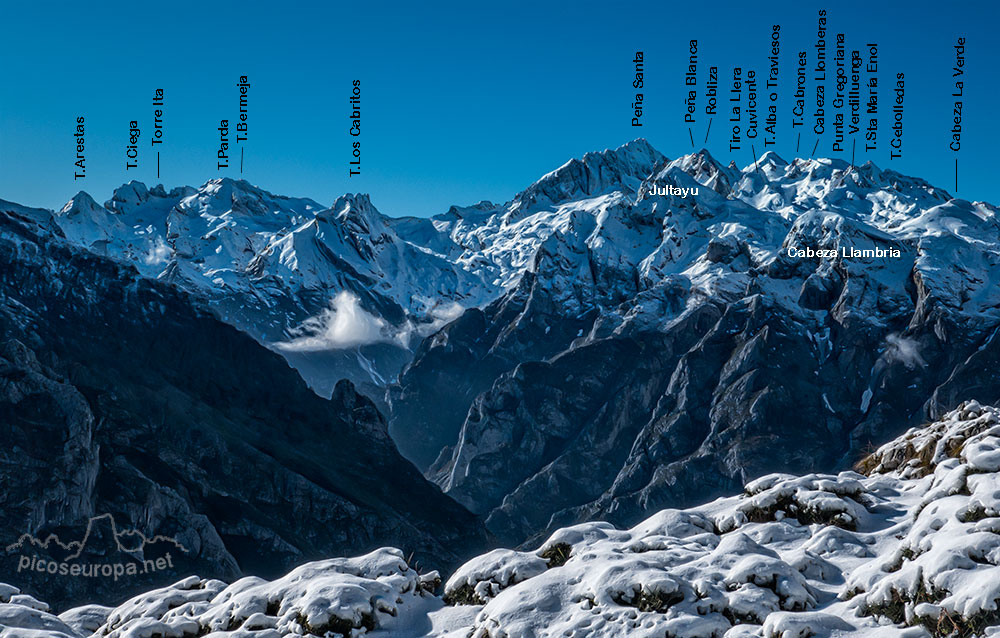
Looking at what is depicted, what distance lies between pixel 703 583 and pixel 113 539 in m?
186

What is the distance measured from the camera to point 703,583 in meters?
27.6

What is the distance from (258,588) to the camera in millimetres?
32469

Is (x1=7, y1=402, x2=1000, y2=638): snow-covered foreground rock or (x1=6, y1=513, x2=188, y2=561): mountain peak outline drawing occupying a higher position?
(x1=6, y1=513, x2=188, y2=561): mountain peak outline drawing

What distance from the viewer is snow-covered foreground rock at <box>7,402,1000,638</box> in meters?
25.4

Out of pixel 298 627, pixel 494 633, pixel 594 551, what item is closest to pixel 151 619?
pixel 298 627

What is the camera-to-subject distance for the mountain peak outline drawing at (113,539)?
184 metres

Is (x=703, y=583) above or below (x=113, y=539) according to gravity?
below

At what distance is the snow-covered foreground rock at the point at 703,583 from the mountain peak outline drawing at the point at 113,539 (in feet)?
534

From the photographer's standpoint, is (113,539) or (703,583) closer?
(703,583)

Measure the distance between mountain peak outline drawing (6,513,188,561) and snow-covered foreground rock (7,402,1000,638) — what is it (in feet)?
534

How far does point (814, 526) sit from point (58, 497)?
18785 centimetres

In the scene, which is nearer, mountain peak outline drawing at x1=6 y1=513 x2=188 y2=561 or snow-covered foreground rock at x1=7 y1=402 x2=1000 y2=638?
snow-covered foreground rock at x1=7 y1=402 x2=1000 y2=638

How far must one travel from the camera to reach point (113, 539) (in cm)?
19225

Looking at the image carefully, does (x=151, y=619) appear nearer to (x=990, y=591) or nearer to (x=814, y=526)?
(x=814, y=526)
